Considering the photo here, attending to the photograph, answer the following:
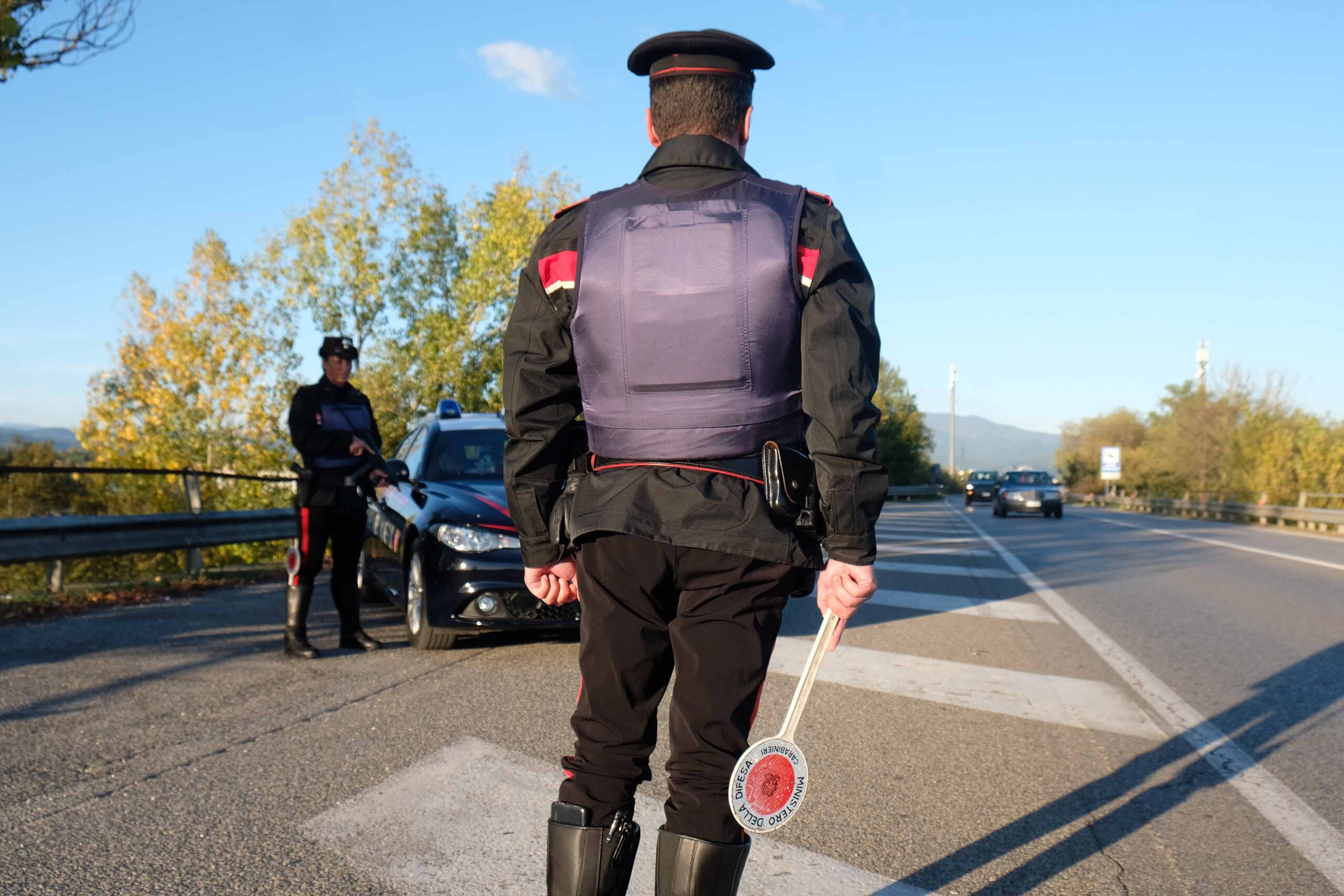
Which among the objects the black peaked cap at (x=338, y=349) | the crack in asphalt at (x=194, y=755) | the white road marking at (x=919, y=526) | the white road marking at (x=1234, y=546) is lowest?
the crack in asphalt at (x=194, y=755)

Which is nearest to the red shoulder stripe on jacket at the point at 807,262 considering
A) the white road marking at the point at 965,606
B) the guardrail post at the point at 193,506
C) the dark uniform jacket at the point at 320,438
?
the dark uniform jacket at the point at 320,438

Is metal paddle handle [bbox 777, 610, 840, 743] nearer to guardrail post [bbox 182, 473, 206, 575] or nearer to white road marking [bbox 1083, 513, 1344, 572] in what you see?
guardrail post [bbox 182, 473, 206, 575]

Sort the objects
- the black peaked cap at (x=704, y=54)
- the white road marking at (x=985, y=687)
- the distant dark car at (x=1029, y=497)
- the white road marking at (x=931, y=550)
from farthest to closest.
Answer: the distant dark car at (x=1029, y=497)
the white road marking at (x=931, y=550)
the white road marking at (x=985, y=687)
the black peaked cap at (x=704, y=54)

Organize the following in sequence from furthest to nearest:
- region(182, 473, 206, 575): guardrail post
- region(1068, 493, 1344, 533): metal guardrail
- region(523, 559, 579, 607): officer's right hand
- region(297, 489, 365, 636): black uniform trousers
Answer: region(1068, 493, 1344, 533): metal guardrail, region(182, 473, 206, 575): guardrail post, region(297, 489, 365, 636): black uniform trousers, region(523, 559, 579, 607): officer's right hand

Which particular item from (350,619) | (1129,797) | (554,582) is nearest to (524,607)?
(350,619)

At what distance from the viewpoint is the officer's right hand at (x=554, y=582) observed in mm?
2225

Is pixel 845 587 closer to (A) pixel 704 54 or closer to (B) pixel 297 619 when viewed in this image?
(A) pixel 704 54

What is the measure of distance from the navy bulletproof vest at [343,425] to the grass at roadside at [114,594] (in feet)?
9.58

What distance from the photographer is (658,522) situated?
193 cm

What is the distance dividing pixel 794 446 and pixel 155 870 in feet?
7.28

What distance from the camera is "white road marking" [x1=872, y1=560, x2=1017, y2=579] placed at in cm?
1091

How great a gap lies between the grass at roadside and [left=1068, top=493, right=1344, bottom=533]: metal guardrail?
78.4 ft

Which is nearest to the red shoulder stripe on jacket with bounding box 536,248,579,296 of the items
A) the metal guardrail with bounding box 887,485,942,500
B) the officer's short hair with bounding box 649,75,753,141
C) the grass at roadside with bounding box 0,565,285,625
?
the officer's short hair with bounding box 649,75,753,141

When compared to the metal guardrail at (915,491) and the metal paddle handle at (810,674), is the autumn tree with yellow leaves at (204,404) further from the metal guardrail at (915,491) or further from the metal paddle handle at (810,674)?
the metal guardrail at (915,491)
